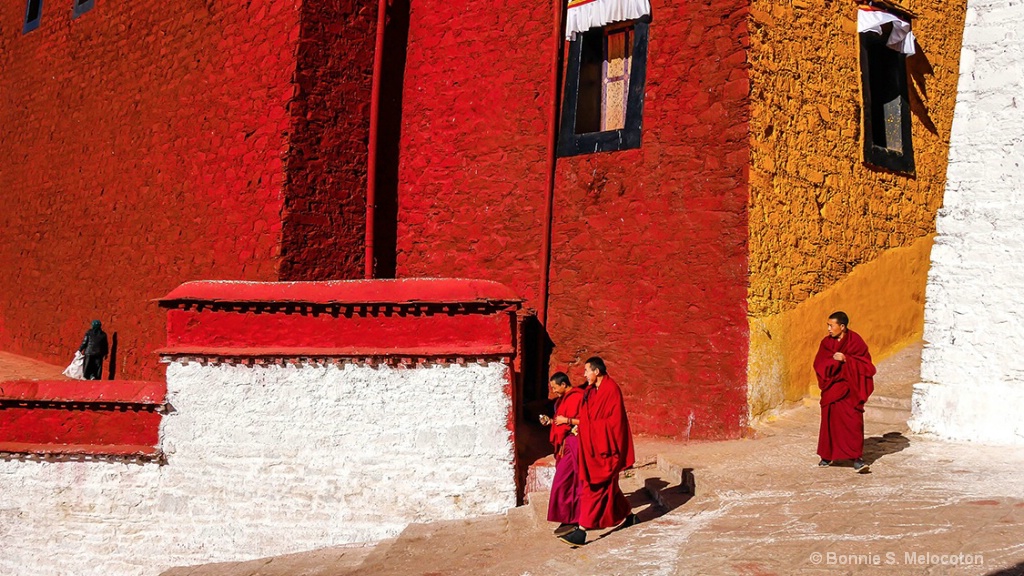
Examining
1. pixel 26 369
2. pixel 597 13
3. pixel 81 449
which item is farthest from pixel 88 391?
pixel 597 13

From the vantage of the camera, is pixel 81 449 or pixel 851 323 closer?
pixel 81 449

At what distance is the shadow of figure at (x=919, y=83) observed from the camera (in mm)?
9375

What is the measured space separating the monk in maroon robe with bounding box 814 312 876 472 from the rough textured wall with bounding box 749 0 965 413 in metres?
1.10

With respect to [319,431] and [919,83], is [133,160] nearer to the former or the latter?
[319,431]

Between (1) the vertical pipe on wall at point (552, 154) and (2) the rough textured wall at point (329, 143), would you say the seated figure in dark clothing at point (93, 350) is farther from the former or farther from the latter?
(1) the vertical pipe on wall at point (552, 154)

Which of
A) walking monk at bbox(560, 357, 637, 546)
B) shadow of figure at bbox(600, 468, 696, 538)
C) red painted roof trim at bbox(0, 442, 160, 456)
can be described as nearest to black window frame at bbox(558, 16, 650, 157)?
shadow of figure at bbox(600, 468, 696, 538)

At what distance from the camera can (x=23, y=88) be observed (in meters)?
13.2

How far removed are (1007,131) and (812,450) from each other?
268cm

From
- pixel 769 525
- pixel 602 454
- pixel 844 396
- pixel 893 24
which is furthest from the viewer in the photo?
pixel 893 24

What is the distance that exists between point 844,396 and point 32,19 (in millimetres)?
12682

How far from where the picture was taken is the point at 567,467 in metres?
5.63

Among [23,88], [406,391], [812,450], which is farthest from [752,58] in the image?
[23,88]

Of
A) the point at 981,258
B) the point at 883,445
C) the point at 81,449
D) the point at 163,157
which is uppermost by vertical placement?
the point at 163,157

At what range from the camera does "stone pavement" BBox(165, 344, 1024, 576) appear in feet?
14.7
